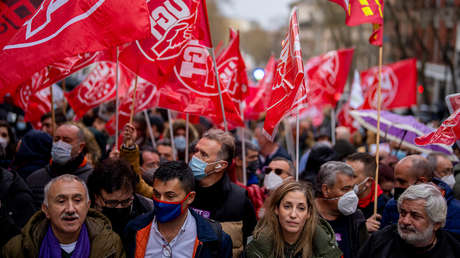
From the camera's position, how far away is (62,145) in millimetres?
5156

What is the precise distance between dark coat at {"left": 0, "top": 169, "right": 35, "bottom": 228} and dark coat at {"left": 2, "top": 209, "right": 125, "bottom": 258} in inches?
33.3

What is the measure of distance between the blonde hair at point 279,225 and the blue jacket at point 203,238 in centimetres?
23

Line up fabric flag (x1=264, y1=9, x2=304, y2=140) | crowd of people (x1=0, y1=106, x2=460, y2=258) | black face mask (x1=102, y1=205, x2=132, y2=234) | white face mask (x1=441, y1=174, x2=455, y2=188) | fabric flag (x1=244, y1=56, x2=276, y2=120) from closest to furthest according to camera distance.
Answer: crowd of people (x1=0, y1=106, x2=460, y2=258) → black face mask (x1=102, y1=205, x2=132, y2=234) → fabric flag (x1=264, y1=9, x2=304, y2=140) → white face mask (x1=441, y1=174, x2=455, y2=188) → fabric flag (x1=244, y1=56, x2=276, y2=120)

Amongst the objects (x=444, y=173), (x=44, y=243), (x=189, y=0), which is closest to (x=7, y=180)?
(x=44, y=243)

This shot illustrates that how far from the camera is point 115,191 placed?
13.8ft

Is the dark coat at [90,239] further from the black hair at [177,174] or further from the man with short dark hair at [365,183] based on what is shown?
the man with short dark hair at [365,183]

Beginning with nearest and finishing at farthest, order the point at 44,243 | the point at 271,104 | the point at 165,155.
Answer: the point at 44,243 < the point at 271,104 < the point at 165,155

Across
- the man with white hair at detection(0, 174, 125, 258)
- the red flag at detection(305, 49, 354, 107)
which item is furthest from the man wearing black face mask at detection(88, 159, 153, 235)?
the red flag at detection(305, 49, 354, 107)

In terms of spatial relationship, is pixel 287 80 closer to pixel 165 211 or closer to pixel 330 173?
pixel 330 173

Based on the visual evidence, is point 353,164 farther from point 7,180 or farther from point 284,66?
point 7,180

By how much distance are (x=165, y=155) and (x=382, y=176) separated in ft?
8.78

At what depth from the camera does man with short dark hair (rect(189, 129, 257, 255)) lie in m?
4.42

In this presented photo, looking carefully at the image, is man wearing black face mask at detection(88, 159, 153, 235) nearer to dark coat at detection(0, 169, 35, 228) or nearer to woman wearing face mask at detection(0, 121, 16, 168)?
dark coat at detection(0, 169, 35, 228)

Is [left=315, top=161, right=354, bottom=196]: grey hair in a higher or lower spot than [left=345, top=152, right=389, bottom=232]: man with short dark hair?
higher
